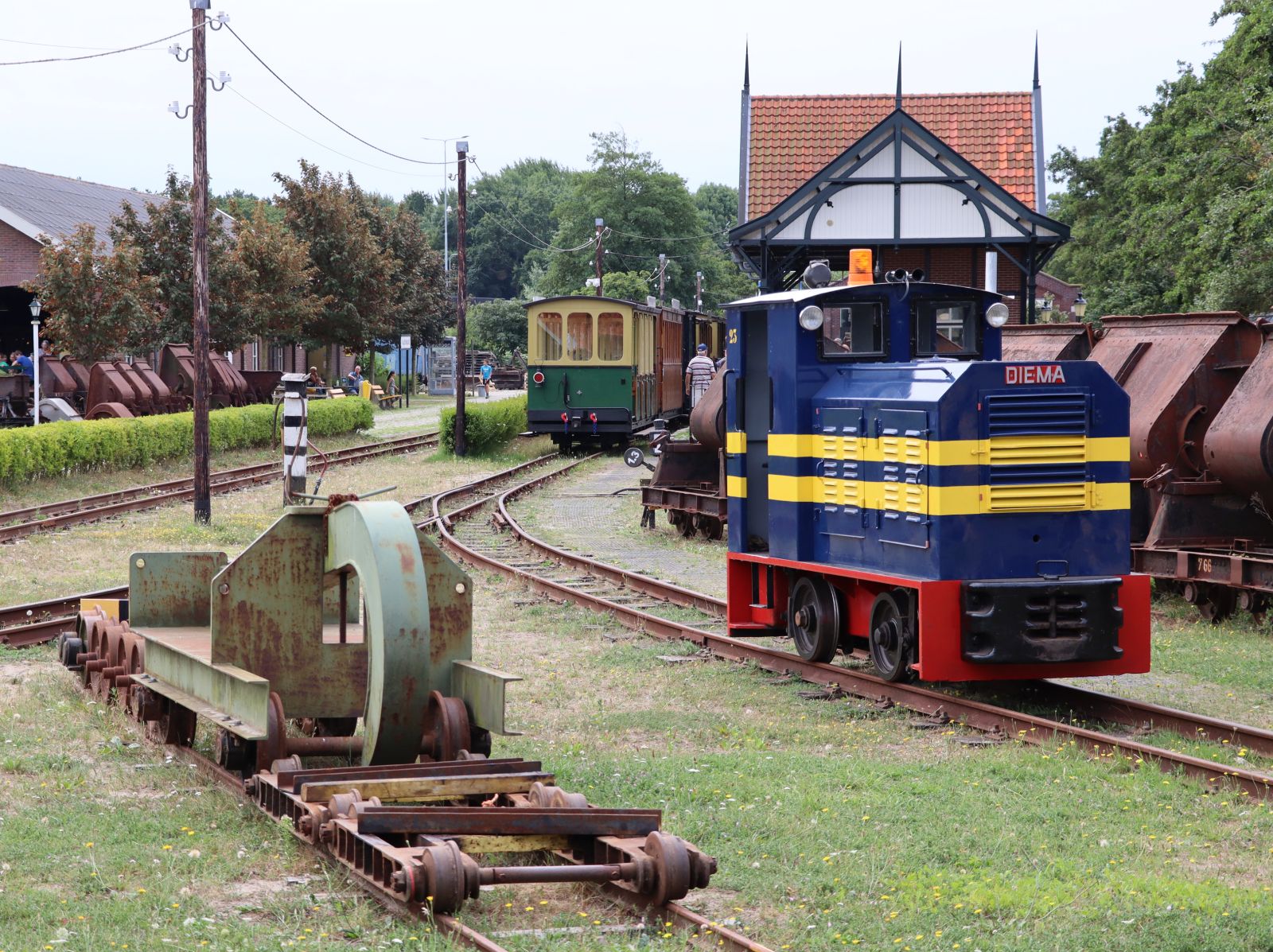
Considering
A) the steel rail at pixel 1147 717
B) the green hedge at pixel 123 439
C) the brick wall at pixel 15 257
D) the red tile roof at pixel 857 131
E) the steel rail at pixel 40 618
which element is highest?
the red tile roof at pixel 857 131

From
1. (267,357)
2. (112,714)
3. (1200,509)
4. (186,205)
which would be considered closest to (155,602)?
(112,714)

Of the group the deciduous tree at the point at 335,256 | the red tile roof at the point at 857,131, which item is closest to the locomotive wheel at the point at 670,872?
the red tile roof at the point at 857,131

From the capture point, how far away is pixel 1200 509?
43.7ft

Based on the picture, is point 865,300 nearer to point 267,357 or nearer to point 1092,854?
point 1092,854

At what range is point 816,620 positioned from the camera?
10633 millimetres

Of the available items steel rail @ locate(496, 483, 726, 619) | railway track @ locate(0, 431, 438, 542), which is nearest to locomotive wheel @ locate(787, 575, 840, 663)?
steel rail @ locate(496, 483, 726, 619)

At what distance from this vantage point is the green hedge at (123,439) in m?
23.1

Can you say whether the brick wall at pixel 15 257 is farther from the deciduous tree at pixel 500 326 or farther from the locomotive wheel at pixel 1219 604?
the deciduous tree at pixel 500 326

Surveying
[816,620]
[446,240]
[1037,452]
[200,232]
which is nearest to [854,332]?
[1037,452]

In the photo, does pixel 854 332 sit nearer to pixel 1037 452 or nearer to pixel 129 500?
pixel 1037 452

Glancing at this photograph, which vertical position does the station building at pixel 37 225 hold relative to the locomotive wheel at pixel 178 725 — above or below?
above

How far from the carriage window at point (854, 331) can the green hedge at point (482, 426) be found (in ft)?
71.8

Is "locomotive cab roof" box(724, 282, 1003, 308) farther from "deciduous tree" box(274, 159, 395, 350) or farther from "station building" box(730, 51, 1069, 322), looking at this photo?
"deciduous tree" box(274, 159, 395, 350)

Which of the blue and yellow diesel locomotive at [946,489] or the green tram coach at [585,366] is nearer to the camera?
the blue and yellow diesel locomotive at [946,489]
